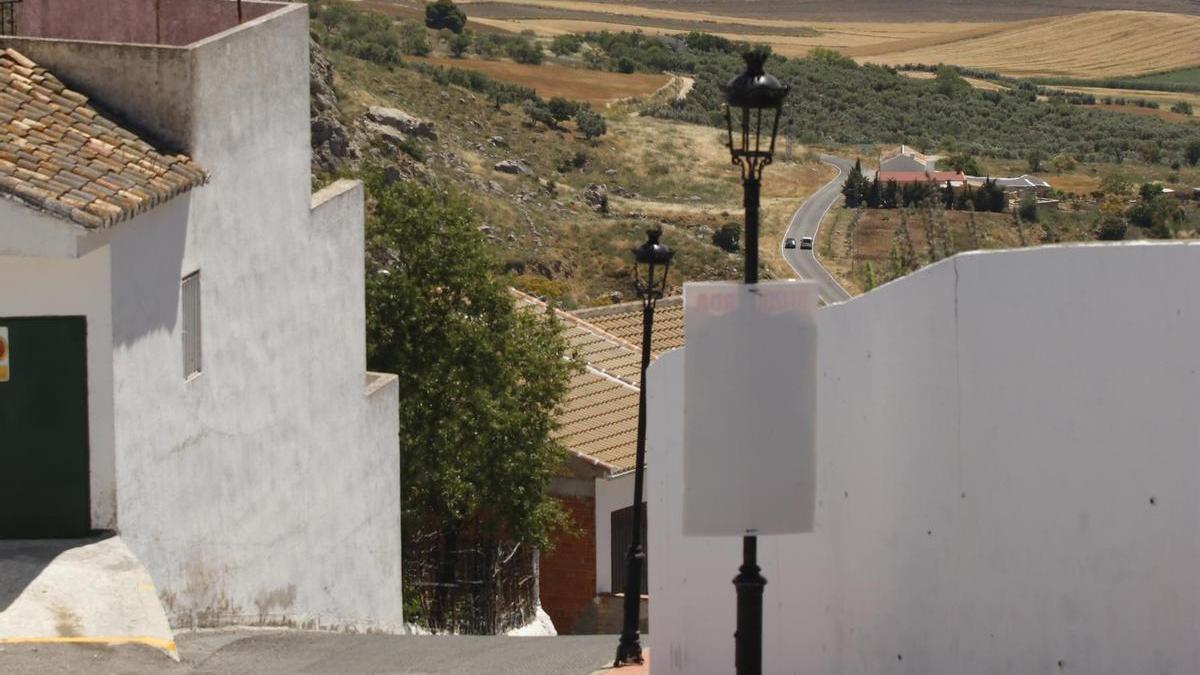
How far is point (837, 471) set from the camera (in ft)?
33.3

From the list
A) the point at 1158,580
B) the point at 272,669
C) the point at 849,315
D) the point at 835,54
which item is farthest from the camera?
the point at 835,54

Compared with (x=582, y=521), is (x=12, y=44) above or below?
above

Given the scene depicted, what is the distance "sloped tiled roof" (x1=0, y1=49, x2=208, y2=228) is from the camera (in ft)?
44.7

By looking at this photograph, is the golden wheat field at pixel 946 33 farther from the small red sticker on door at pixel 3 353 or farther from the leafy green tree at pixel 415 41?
the small red sticker on door at pixel 3 353

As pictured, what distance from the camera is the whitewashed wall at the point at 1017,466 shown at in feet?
25.6

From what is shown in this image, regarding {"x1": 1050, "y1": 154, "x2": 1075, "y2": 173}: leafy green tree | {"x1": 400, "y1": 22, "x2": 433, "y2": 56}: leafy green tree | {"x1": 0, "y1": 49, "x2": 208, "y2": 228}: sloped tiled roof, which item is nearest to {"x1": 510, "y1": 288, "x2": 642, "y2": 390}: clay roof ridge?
{"x1": 0, "y1": 49, "x2": 208, "y2": 228}: sloped tiled roof

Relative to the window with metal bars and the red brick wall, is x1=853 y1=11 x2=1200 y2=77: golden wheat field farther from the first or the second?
the window with metal bars

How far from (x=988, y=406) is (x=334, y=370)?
12.3m

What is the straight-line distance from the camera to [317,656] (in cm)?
1548

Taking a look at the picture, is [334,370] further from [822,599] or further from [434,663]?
[822,599]

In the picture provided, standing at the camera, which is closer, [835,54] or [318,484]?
[318,484]

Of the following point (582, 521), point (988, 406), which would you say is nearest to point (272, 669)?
point (988, 406)

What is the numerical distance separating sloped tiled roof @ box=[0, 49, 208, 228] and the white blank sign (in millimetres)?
5821

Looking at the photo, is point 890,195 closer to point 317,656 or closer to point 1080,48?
point 317,656
